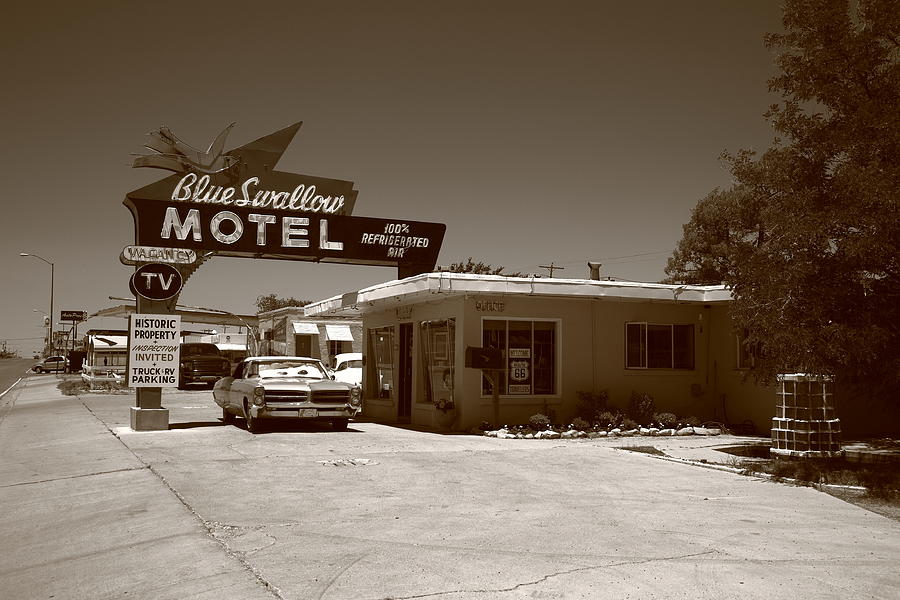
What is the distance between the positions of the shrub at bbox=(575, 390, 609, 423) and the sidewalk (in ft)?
29.7

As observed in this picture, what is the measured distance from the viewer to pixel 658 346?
62.7 ft

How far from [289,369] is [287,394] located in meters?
1.58

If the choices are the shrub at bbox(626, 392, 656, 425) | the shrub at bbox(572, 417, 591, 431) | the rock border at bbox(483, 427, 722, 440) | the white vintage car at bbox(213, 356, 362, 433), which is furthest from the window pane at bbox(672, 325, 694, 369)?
the white vintage car at bbox(213, 356, 362, 433)

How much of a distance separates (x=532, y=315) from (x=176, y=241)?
26.6 feet

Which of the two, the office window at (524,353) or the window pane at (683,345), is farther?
the window pane at (683,345)

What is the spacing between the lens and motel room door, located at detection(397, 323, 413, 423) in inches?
806

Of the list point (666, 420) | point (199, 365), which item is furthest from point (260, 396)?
point (199, 365)

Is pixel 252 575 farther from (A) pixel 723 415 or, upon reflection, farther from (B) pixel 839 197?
(A) pixel 723 415

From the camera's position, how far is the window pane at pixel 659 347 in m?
19.0

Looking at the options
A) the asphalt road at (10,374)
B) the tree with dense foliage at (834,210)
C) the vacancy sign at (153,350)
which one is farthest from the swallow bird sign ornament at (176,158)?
the asphalt road at (10,374)

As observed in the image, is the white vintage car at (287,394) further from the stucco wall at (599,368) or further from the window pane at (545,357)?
the window pane at (545,357)

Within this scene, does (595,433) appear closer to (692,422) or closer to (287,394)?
(692,422)

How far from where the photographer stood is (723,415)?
749 inches

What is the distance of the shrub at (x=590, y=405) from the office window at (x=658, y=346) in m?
1.32
